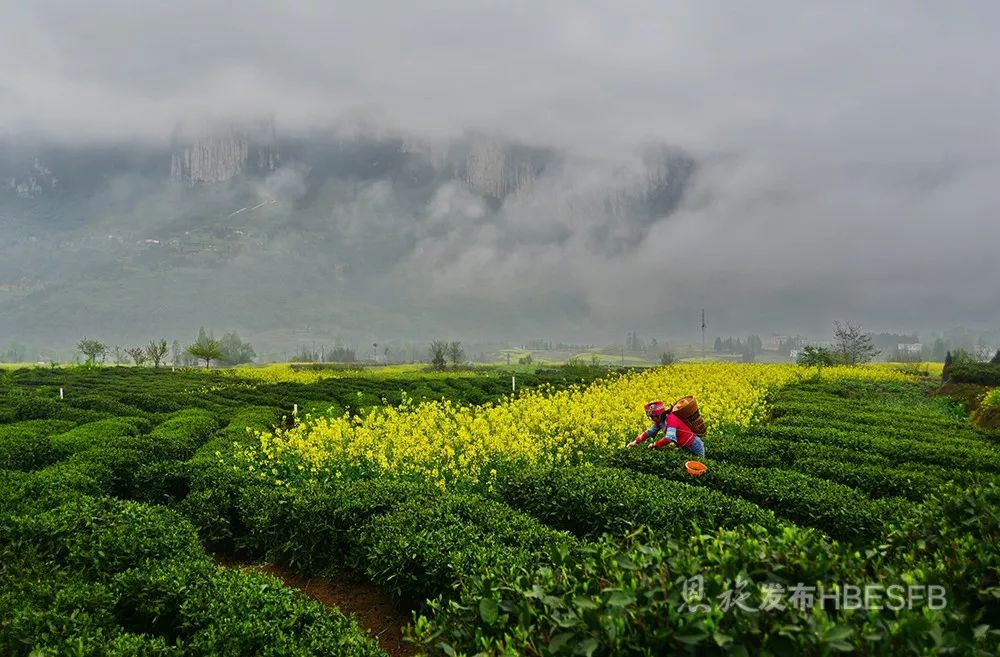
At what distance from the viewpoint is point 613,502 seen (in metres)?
6.69

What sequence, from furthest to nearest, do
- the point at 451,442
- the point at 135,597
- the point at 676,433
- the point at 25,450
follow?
the point at 25,450
the point at 451,442
the point at 676,433
the point at 135,597

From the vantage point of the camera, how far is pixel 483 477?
862cm

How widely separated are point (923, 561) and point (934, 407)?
81.3 feet

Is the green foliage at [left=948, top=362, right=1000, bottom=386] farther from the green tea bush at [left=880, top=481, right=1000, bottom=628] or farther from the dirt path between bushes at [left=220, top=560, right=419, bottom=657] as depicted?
the dirt path between bushes at [left=220, top=560, right=419, bottom=657]

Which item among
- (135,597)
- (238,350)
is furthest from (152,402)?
(238,350)

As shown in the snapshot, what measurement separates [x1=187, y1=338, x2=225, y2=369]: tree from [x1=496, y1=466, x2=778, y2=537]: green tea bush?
56329mm

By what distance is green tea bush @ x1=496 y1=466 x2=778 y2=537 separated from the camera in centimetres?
635

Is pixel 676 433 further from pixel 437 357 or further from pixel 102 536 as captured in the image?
pixel 437 357

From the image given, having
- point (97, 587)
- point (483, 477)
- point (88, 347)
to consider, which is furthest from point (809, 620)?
point (88, 347)

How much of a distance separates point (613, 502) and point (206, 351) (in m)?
58.6

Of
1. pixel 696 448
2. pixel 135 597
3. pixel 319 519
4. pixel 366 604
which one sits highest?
pixel 696 448

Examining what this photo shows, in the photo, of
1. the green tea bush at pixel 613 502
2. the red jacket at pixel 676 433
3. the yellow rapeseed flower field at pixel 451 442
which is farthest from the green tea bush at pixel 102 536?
the red jacket at pixel 676 433

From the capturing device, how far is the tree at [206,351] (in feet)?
184

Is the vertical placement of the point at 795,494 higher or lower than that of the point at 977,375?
lower
